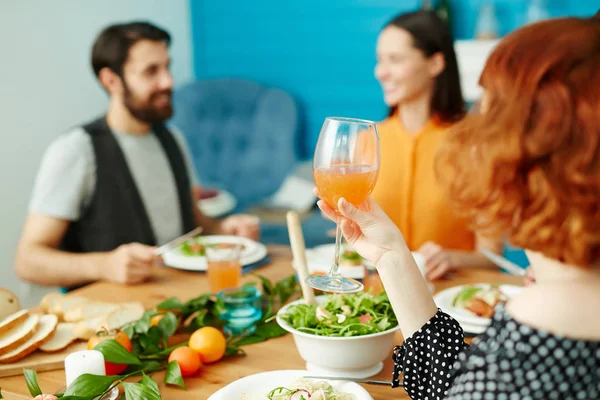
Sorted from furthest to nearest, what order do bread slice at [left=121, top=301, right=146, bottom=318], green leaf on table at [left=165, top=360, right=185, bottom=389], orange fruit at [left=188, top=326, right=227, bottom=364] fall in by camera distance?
bread slice at [left=121, top=301, right=146, bottom=318]
orange fruit at [left=188, top=326, right=227, bottom=364]
green leaf on table at [left=165, top=360, right=185, bottom=389]

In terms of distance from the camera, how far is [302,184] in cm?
416

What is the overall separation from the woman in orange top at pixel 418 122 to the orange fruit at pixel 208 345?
1300mm

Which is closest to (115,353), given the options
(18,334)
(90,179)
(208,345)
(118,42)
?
(208,345)

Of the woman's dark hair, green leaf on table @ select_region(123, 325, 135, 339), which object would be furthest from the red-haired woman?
the woman's dark hair

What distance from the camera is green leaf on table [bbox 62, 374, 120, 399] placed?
3.74 feet

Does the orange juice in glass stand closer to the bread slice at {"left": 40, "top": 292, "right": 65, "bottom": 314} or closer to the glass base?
the glass base

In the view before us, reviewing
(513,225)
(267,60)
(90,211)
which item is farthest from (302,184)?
(513,225)

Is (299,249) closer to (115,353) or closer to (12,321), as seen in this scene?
(115,353)

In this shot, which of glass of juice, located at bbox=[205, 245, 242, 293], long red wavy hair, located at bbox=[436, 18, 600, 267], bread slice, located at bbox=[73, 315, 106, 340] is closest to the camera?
long red wavy hair, located at bbox=[436, 18, 600, 267]

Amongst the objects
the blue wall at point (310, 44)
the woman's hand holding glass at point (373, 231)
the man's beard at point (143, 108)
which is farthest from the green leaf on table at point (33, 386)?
the blue wall at point (310, 44)

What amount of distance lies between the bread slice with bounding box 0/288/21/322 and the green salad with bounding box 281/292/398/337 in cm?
66

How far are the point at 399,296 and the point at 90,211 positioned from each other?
5.45 ft

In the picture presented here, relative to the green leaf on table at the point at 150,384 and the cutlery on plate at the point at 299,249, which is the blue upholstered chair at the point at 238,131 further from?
the green leaf on table at the point at 150,384

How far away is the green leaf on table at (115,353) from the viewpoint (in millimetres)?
1249
